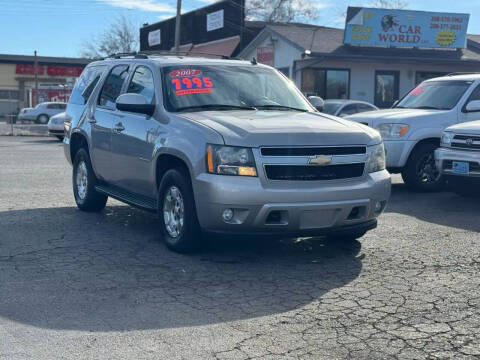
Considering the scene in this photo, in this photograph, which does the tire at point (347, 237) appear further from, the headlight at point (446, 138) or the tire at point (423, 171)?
the tire at point (423, 171)

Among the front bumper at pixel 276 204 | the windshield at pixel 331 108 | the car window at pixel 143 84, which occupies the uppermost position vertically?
the car window at pixel 143 84

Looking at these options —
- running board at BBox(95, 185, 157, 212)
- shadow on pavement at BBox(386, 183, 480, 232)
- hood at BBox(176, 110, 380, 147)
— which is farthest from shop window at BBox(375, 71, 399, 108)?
hood at BBox(176, 110, 380, 147)

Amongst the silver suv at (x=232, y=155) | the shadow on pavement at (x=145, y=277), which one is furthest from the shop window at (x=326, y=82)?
the shadow on pavement at (x=145, y=277)

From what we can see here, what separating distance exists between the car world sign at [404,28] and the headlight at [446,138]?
63.5 feet

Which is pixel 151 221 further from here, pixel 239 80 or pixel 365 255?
pixel 365 255

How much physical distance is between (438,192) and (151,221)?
192 inches

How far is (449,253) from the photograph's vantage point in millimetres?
6613

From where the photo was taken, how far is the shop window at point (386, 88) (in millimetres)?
29906

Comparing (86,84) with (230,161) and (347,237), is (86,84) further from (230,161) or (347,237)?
(347,237)

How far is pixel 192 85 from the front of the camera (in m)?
7.11

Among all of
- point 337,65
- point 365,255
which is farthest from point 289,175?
point 337,65

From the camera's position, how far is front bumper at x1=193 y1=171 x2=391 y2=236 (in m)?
5.77

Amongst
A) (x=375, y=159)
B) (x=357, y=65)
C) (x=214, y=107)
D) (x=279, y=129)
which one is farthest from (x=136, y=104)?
(x=357, y=65)

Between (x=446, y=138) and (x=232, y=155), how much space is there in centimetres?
476
